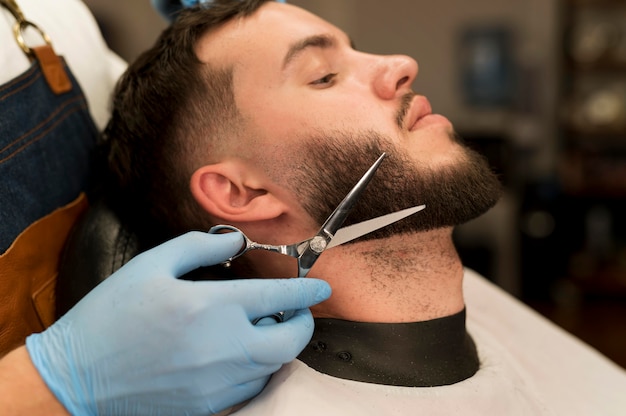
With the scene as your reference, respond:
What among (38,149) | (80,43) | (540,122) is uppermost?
(80,43)

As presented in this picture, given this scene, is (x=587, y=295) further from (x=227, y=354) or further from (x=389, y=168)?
(x=227, y=354)

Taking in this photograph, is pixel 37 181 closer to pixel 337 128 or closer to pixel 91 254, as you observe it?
pixel 91 254

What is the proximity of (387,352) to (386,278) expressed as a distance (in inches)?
5.5

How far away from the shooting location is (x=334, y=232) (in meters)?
1.09

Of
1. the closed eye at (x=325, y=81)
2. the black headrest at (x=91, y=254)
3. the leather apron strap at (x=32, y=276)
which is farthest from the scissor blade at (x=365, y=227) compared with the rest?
the leather apron strap at (x=32, y=276)

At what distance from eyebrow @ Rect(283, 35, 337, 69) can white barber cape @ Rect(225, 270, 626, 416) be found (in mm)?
607

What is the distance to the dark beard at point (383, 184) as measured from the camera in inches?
47.2

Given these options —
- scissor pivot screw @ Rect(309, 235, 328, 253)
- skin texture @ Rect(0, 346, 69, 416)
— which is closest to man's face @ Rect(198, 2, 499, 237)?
scissor pivot screw @ Rect(309, 235, 328, 253)

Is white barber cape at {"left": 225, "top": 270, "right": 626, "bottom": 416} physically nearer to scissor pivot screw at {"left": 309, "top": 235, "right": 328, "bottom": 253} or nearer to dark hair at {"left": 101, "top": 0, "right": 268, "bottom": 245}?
scissor pivot screw at {"left": 309, "top": 235, "right": 328, "bottom": 253}

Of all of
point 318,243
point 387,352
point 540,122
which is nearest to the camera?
point 318,243

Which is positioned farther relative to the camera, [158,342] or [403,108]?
[403,108]

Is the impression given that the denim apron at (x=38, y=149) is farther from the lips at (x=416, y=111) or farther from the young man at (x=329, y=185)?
the lips at (x=416, y=111)

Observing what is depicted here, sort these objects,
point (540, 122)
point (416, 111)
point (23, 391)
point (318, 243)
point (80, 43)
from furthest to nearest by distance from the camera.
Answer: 1. point (540, 122)
2. point (80, 43)
3. point (416, 111)
4. point (318, 243)
5. point (23, 391)

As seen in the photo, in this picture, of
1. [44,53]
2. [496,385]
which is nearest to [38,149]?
[44,53]
